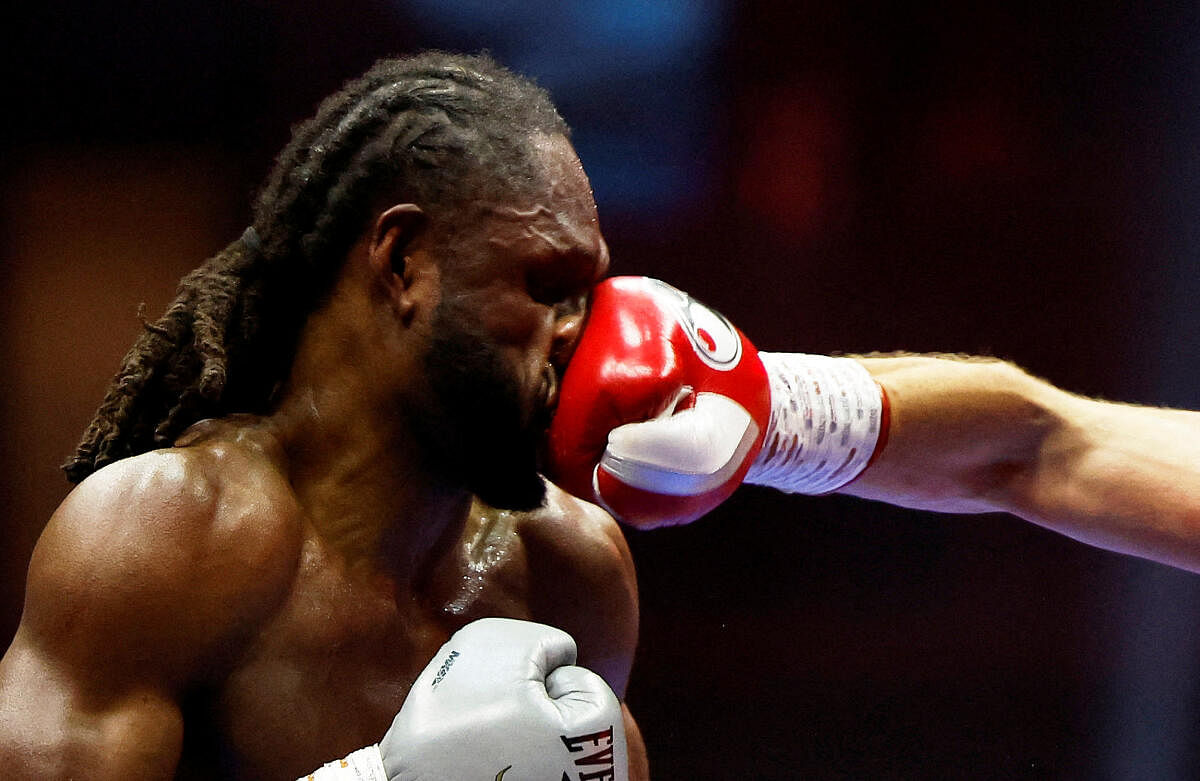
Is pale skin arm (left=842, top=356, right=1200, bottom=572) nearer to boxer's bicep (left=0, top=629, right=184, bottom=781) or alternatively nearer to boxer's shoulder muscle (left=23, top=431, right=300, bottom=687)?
boxer's shoulder muscle (left=23, top=431, right=300, bottom=687)

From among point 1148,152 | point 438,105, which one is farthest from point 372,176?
point 1148,152

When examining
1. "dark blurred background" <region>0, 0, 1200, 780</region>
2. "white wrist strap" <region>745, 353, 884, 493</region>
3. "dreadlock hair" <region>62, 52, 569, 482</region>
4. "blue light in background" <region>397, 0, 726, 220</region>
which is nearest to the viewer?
"dreadlock hair" <region>62, 52, 569, 482</region>

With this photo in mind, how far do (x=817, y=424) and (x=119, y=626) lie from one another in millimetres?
959

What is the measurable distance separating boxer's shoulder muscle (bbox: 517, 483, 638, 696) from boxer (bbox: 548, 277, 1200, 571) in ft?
0.87

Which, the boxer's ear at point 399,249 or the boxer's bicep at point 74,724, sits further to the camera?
the boxer's ear at point 399,249

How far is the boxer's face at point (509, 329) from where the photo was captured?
1.53m

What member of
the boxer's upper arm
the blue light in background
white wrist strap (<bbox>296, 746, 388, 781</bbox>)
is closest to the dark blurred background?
the blue light in background

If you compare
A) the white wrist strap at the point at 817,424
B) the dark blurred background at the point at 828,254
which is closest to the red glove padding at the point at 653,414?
the white wrist strap at the point at 817,424

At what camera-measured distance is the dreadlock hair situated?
157 cm

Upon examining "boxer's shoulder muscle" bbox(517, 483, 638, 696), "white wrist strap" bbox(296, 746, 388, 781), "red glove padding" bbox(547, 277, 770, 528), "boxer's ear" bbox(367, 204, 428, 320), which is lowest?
"boxer's shoulder muscle" bbox(517, 483, 638, 696)

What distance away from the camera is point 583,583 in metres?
1.84

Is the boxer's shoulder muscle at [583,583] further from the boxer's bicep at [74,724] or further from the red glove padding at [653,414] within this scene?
the boxer's bicep at [74,724]

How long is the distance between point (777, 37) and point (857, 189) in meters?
0.43

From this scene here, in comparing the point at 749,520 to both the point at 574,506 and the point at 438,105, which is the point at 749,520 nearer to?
the point at 574,506
